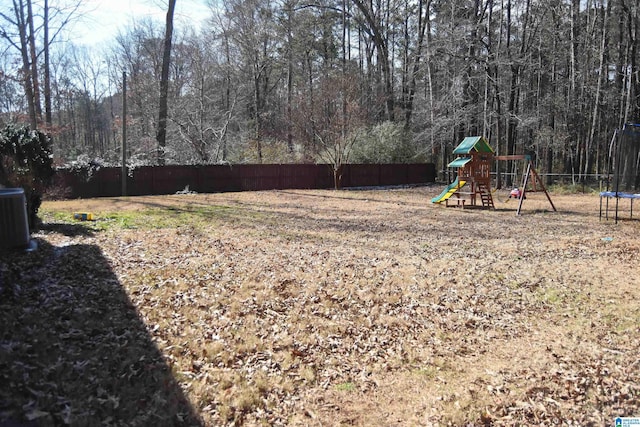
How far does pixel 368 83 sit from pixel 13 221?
28470mm

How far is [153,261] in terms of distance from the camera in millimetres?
6703

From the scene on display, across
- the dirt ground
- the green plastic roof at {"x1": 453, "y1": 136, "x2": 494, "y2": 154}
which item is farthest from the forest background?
the dirt ground

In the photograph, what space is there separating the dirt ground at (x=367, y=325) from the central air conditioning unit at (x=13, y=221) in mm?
483

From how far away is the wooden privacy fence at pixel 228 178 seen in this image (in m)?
20.0

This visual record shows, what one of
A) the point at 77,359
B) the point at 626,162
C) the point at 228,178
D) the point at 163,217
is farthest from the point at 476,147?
the point at 77,359

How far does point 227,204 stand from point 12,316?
11795 mm

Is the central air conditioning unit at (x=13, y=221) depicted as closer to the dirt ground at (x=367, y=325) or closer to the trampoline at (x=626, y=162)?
the dirt ground at (x=367, y=325)

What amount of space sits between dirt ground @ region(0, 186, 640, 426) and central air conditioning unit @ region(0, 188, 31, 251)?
1.58 feet

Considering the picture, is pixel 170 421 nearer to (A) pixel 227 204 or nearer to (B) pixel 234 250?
(B) pixel 234 250

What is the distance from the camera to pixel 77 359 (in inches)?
146

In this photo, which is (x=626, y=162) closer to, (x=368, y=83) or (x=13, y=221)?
(x=13, y=221)

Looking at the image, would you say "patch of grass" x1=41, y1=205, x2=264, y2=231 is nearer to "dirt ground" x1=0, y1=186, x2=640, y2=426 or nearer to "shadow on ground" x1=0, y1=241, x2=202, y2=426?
"dirt ground" x1=0, y1=186, x2=640, y2=426

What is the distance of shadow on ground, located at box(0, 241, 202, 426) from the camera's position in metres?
3.06

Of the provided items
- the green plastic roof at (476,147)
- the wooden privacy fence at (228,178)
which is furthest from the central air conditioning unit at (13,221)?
the green plastic roof at (476,147)
